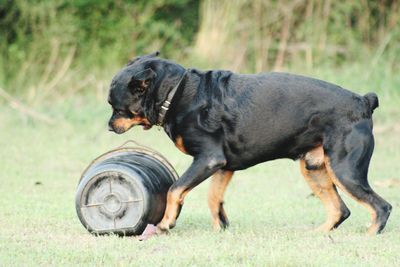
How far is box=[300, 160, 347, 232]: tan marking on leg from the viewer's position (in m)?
7.68

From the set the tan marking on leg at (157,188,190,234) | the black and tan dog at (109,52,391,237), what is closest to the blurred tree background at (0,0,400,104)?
the black and tan dog at (109,52,391,237)

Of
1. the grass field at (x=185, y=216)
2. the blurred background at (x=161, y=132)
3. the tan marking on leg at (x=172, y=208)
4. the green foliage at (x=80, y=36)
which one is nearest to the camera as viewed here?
Answer: the grass field at (x=185, y=216)

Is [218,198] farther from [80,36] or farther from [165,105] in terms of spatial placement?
[80,36]

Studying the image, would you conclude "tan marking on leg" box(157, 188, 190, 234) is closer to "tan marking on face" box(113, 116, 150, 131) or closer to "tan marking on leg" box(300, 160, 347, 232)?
"tan marking on face" box(113, 116, 150, 131)

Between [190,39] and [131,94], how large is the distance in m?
13.2

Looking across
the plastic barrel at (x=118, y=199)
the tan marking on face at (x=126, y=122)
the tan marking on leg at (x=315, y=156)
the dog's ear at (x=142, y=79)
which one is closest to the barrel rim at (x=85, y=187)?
the plastic barrel at (x=118, y=199)

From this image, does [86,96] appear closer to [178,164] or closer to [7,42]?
[7,42]

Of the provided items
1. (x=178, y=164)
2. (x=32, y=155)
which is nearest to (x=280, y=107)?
(x=178, y=164)

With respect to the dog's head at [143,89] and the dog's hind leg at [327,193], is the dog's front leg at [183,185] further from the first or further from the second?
the dog's hind leg at [327,193]

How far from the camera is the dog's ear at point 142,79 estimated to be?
23.8ft

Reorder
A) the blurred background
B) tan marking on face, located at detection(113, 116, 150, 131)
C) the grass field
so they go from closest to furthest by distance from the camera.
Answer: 1. the grass field
2. the blurred background
3. tan marking on face, located at detection(113, 116, 150, 131)

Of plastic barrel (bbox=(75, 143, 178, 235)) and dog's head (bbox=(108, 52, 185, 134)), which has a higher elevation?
dog's head (bbox=(108, 52, 185, 134))

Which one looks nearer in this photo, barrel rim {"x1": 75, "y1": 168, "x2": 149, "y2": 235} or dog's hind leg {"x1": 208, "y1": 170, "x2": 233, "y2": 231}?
barrel rim {"x1": 75, "y1": 168, "x2": 149, "y2": 235}

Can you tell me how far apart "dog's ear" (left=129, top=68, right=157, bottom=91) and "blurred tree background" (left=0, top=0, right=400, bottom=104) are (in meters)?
9.81
